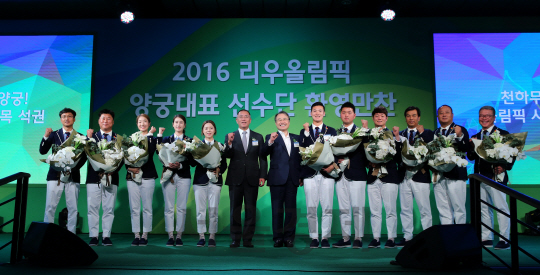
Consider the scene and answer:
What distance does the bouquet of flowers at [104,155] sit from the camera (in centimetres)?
442

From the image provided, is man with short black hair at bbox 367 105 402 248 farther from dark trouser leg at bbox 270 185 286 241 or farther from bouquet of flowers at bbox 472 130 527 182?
dark trouser leg at bbox 270 185 286 241

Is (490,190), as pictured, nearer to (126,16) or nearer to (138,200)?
(138,200)

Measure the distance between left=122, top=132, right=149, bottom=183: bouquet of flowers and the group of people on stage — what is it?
0.08 m

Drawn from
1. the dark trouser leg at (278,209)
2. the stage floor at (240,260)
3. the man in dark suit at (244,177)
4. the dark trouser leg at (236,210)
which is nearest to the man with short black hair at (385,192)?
the stage floor at (240,260)

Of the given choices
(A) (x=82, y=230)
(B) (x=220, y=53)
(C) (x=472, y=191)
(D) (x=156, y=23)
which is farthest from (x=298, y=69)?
(A) (x=82, y=230)

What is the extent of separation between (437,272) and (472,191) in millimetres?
832

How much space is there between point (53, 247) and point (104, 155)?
1.60 m

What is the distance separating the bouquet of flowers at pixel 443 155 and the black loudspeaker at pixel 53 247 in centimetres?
332

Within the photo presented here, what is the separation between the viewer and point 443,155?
4.21m

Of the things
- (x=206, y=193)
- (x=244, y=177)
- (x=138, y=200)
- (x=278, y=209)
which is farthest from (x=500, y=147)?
(x=138, y=200)

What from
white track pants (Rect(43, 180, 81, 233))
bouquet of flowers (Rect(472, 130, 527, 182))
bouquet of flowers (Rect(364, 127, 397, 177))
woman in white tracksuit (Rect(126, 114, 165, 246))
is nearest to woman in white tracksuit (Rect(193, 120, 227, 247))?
woman in white tracksuit (Rect(126, 114, 165, 246))

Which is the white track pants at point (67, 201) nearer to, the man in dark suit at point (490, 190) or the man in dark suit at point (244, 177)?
the man in dark suit at point (244, 177)

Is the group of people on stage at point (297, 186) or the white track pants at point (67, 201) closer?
the group of people on stage at point (297, 186)

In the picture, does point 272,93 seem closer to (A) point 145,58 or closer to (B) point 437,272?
(A) point 145,58
